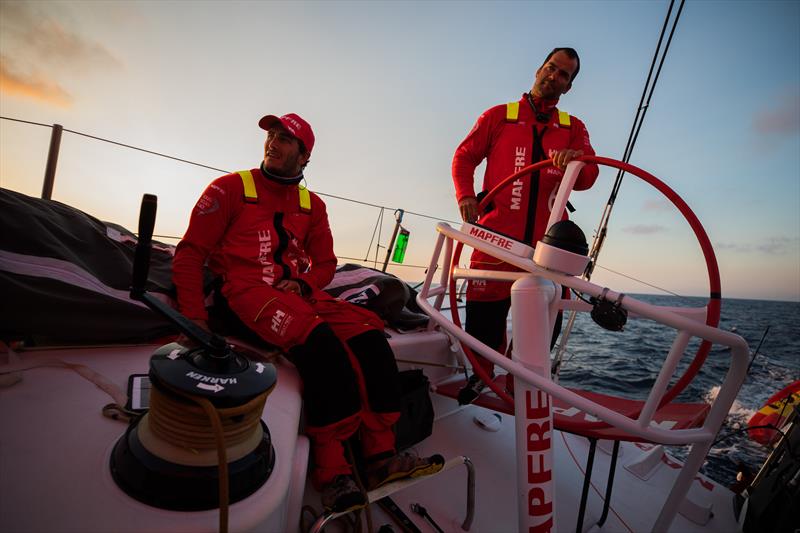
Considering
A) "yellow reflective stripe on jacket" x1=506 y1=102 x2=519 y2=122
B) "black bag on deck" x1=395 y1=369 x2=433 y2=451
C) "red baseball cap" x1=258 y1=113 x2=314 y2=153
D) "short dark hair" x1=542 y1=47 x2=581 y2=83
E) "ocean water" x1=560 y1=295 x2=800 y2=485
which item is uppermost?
"short dark hair" x1=542 y1=47 x2=581 y2=83

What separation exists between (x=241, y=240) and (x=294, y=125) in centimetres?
58

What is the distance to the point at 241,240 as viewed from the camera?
159cm

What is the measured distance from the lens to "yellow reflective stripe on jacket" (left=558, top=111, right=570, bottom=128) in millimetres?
1924

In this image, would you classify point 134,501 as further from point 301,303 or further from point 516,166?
point 516,166

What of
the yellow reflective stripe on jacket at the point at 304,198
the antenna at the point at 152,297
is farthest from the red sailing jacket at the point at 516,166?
the antenna at the point at 152,297

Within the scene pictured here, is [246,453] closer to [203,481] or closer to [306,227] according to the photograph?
[203,481]

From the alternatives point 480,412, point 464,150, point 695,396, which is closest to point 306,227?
point 464,150

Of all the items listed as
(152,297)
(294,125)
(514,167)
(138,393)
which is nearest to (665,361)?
(152,297)

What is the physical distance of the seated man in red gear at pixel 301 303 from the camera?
1.19m

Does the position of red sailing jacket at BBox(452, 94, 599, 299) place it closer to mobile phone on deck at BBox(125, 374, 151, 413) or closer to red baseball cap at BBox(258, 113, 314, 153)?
red baseball cap at BBox(258, 113, 314, 153)

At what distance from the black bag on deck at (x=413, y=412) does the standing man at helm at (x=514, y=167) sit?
0.66 ft

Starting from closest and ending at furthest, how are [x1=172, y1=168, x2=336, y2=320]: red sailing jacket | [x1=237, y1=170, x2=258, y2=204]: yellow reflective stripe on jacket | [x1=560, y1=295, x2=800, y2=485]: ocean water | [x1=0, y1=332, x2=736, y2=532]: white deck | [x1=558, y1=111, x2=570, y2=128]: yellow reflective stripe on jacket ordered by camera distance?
[x1=0, y1=332, x2=736, y2=532]: white deck
[x1=172, y1=168, x2=336, y2=320]: red sailing jacket
[x1=237, y1=170, x2=258, y2=204]: yellow reflective stripe on jacket
[x1=558, y1=111, x2=570, y2=128]: yellow reflective stripe on jacket
[x1=560, y1=295, x2=800, y2=485]: ocean water

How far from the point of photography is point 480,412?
2.38 m

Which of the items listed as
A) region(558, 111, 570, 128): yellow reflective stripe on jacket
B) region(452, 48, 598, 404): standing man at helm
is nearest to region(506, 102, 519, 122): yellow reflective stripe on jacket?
region(452, 48, 598, 404): standing man at helm
